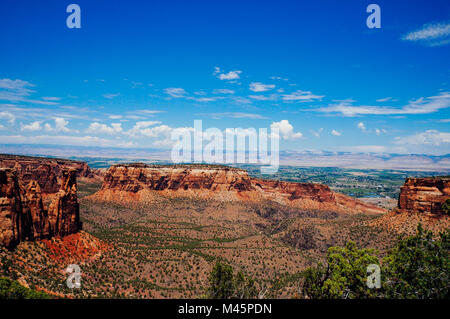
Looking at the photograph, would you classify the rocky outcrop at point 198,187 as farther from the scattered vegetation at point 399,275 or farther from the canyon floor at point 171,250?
the scattered vegetation at point 399,275

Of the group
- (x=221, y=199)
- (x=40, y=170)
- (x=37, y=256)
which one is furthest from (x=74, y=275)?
(x=40, y=170)

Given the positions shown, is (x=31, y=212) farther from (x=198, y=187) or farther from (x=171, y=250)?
(x=198, y=187)

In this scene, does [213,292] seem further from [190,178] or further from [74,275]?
[190,178]

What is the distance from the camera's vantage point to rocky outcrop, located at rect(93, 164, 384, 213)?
102 metres

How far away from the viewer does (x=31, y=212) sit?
3753 centimetres

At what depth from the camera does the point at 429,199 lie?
194 ft

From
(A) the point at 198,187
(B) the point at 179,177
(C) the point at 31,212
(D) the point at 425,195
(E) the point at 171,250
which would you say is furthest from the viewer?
(B) the point at 179,177

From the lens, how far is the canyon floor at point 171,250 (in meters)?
35.6

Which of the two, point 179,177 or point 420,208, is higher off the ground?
point 179,177

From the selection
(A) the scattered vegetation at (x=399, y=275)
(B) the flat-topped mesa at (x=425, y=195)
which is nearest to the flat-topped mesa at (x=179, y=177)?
(B) the flat-topped mesa at (x=425, y=195)

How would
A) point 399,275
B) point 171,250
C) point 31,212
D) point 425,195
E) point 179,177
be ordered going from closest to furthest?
point 399,275, point 31,212, point 171,250, point 425,195, point 179,177

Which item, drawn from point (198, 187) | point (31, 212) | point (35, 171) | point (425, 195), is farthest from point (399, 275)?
point (35, 171)

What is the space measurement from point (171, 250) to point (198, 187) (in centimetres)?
5581
